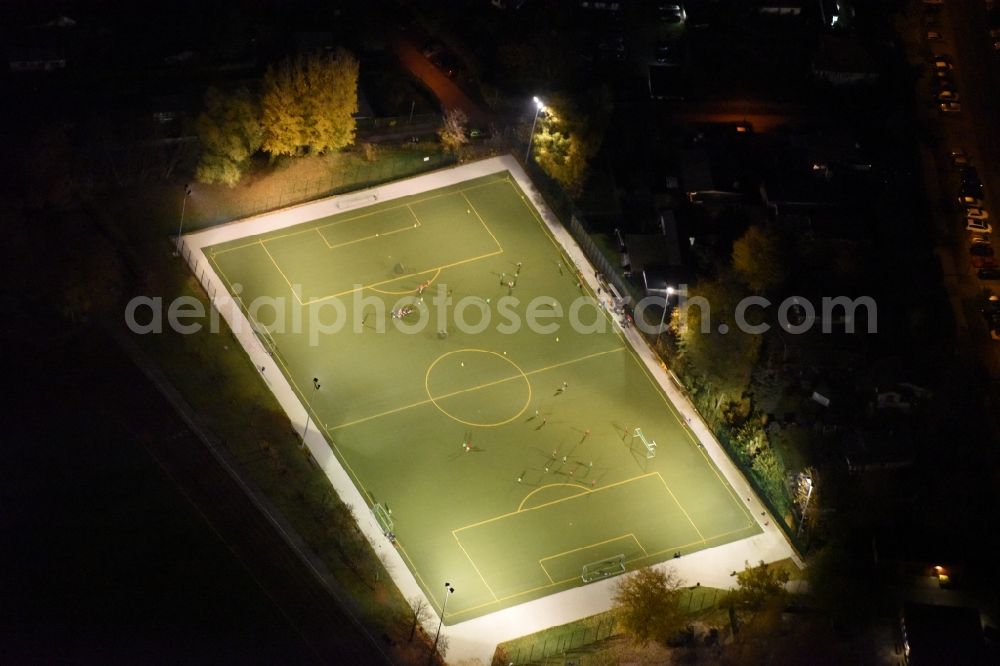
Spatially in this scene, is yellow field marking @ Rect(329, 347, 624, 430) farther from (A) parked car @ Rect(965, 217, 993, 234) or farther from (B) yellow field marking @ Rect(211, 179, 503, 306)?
(A) parked car @ Rect(965, 217, 993, 234)

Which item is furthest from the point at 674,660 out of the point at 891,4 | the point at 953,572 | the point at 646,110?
the point at 891,4

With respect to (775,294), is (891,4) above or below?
above

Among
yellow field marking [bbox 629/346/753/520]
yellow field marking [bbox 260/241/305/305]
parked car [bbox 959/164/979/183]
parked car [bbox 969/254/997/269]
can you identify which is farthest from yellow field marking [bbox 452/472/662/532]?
parked car [bbox 959/164/979/183]

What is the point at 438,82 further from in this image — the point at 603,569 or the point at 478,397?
the point at 603,569

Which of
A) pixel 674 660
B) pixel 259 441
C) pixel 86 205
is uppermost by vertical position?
pixel 86 205

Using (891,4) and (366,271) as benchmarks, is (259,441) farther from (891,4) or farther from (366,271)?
(891,4)

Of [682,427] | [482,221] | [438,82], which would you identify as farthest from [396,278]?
[682,427]

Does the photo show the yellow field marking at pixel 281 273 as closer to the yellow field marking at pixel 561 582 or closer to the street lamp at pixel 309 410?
the street lamp at pixel 309 410

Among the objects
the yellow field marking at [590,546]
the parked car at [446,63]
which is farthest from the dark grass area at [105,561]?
the parked car at [446,63]
